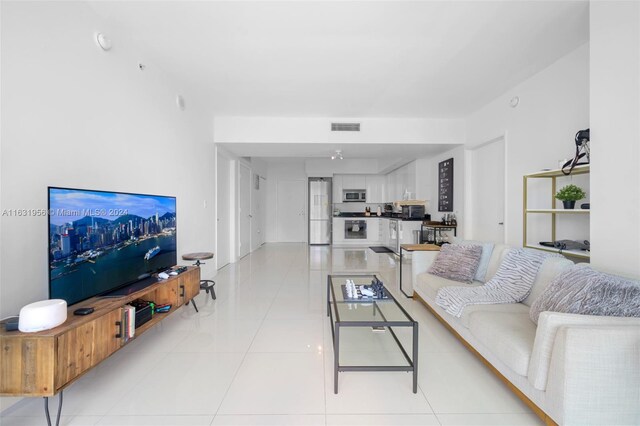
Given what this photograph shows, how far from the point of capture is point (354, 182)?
8.47 metres

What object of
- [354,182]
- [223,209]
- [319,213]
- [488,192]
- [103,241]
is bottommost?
[103,241]

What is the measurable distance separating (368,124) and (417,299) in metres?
2.90

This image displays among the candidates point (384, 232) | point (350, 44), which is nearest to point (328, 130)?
point (350, 44)

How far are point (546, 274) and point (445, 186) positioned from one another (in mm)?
3452

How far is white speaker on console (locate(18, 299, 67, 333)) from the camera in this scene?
4.33 ft

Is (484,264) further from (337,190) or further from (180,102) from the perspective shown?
(337,190)

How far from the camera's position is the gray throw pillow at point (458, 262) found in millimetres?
2744

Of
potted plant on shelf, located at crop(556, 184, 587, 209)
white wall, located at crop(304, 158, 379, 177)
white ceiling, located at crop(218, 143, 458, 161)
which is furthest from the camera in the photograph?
white wall, located at crop(304, 158, 379, 177)

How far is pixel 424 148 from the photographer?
515cm

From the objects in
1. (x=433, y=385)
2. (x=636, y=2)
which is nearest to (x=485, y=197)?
(x=636, y=2)

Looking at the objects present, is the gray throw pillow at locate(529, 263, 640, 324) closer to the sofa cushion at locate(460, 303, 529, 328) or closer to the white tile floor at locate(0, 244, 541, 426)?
the sofa cushion at locate(460, 303, 529, 328)

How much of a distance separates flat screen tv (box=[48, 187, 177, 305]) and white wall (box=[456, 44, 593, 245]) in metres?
3.99

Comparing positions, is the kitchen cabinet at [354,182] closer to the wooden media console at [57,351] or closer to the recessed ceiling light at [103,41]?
the recessed ceiling light at [103,41]

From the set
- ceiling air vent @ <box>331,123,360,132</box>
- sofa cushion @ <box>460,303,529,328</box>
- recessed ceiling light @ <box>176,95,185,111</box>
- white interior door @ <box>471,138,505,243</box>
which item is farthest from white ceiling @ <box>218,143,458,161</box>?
sofa cushion @ <box>460,303,529,328</box>
